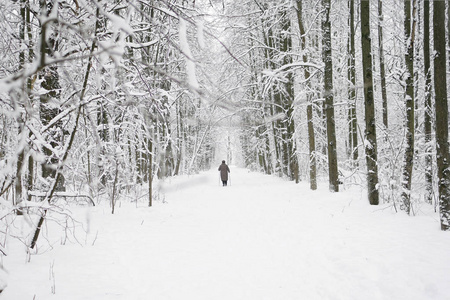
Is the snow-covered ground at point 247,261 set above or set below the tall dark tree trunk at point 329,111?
below

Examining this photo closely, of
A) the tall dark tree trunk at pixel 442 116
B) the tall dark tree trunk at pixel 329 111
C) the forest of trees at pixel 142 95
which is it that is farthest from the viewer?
the tall dark tree trunk at pixel 329 111

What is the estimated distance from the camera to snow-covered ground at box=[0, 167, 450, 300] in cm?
263

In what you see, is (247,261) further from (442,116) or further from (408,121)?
(408,121)

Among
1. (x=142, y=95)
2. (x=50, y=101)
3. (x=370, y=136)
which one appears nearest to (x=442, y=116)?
(x=370, y=136)

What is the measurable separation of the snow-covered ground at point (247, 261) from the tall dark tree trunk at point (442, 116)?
0.47 metres

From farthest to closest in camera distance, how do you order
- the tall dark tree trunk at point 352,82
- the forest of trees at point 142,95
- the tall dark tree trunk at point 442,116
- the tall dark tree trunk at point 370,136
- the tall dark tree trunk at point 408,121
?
1. the tall dark tree trunk at point 352,82
2. the tall dark tree trunk at point 370,136
3. the tall dark tree trunk at point 408,121
4. the tall dark tree trunk at point 442,116
5. the forest of trees at point 142,95

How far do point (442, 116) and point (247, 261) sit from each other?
11.8 feet

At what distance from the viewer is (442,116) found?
389 centimetres

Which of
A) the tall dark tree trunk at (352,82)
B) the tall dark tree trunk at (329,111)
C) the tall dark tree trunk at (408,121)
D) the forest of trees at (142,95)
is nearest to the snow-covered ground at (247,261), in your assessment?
the tall dark tree trunk at (408,121)

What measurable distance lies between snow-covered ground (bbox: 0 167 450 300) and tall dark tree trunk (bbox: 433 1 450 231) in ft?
1.54

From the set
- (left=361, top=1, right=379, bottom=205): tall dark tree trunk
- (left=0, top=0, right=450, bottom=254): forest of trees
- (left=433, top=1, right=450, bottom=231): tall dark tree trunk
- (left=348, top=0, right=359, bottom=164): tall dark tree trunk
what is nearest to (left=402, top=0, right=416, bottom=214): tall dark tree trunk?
(left=0, top=0, right=450, bottom=254): forest of trees

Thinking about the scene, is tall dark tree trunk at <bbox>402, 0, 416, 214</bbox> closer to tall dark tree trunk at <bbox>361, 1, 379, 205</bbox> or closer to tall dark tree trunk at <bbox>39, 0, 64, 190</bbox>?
tall dark tree trunk at <bbox>361, 1, 379, 205</bbox>

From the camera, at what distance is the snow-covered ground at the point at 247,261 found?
104 inches

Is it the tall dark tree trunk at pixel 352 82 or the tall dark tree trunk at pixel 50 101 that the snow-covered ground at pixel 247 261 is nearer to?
the tall dark tree trunk at pixel 50 101
